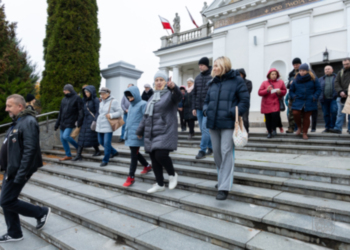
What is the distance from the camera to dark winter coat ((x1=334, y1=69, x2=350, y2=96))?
561 cm

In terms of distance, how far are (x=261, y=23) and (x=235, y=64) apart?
244 centimetres

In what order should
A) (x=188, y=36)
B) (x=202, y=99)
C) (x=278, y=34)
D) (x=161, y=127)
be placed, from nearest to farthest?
(x=161, y=127) → (x=202, y=99) → (x=278, y=34) → (x=188, y=36)

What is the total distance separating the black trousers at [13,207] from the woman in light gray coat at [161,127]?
1571mm

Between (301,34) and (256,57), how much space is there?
230 centimetres

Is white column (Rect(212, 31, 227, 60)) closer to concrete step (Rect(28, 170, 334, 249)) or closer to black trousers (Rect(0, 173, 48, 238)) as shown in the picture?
concrete step (Rect(28, 170, 334, 249))

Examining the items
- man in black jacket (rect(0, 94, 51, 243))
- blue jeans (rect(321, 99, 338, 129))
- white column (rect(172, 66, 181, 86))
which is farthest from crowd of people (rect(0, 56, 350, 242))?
white column (rect(172, 66, 181, 86))

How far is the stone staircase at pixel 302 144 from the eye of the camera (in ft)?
15.1

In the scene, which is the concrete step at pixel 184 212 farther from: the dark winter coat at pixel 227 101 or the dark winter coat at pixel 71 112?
the dark winter coat at pixel 71 112

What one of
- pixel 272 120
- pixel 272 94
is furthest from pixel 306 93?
pixel 272 120

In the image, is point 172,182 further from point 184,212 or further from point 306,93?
point 306,93

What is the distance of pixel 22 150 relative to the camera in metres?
2.86

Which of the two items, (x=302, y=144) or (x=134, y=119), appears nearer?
(x=134, y=119)

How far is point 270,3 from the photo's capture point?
1241 cm

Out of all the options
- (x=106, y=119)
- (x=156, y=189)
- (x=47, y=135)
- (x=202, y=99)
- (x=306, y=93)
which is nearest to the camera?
(x=156, y=189)
